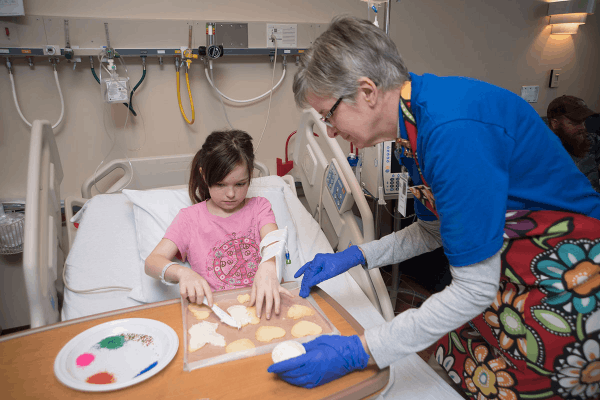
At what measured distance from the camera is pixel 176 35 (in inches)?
94.2

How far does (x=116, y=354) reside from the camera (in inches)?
36.3

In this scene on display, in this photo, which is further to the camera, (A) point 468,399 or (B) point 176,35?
(B) point 176,35

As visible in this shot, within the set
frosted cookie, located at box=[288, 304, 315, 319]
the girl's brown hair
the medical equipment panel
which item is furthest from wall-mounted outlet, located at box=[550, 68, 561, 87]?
frosted cookie, located at box=[288, 304, 315, 319]

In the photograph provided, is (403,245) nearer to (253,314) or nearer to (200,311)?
(253,314)

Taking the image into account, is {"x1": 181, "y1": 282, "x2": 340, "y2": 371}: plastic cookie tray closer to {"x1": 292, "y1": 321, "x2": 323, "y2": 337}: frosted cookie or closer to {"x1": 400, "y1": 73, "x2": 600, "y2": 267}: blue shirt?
{"x1": 292, "y1": 321, "x2": 323, "y2": 337}: frosted cookie

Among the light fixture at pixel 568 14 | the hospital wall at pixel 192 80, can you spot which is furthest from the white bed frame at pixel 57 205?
→ the light fixture at pixel 568 14

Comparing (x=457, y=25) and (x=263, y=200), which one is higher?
(x=457, y=25)

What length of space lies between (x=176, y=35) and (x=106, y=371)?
208 centimetres

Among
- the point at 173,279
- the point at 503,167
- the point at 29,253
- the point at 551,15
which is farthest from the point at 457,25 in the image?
the point at 29,253

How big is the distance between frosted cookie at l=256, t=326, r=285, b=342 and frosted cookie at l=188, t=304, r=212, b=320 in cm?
16

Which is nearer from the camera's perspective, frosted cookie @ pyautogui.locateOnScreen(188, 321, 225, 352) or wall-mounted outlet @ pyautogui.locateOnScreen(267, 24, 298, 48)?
frosted cookie @ pyautogui.locateOnScreen(188, 321, 225, 352)

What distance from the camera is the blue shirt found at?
0.81 meters

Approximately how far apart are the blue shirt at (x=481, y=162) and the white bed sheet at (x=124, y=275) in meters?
0.44

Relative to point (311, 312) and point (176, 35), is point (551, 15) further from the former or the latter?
point (311, 312)
